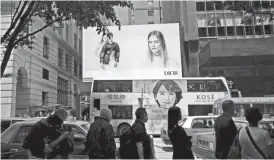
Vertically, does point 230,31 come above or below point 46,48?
above

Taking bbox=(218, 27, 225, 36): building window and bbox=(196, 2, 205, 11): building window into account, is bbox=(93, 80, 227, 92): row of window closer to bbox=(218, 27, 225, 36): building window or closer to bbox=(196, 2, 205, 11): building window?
bbox=(218, 27, 225, 36): building window

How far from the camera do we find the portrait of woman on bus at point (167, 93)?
16.6 meters

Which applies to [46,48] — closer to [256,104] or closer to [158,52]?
[158,52]

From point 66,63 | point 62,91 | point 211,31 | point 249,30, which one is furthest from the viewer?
point 66,63

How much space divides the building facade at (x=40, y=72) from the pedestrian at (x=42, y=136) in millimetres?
10606

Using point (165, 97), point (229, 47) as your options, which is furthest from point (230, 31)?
point (165, 97)

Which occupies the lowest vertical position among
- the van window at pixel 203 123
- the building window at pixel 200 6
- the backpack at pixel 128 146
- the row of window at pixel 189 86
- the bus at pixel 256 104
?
the van window at pixel 203 123

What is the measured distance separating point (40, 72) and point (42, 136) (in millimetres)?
21096

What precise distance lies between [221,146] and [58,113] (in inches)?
98.9

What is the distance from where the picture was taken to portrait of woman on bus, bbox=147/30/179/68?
30.2 meters

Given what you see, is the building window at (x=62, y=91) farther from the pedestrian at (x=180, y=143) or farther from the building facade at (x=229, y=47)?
the pedestrian at (x=180, y=143)

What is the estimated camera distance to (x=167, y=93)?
16734 mm

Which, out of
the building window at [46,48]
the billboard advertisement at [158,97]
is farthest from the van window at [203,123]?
the building window at [46,48]

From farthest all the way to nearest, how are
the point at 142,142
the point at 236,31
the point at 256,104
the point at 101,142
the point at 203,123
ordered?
the point at 236,31
the point at 256,104
the point at 203,123
the point at 101,142
the point at 142,142
